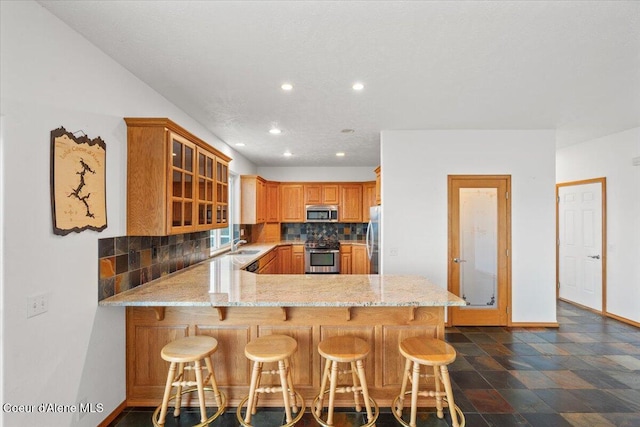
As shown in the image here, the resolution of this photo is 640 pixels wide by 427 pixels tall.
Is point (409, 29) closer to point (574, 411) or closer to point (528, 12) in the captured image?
point (528, 12)

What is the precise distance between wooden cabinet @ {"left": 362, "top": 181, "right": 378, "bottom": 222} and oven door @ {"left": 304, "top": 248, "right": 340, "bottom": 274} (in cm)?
106

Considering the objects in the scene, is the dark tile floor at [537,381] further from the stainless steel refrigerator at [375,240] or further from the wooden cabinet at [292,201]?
the wooden cabinet at [292,201]

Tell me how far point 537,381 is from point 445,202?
6.65 ft

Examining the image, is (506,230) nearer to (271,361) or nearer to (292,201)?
(271,361)

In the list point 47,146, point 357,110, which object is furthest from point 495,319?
point 47,146

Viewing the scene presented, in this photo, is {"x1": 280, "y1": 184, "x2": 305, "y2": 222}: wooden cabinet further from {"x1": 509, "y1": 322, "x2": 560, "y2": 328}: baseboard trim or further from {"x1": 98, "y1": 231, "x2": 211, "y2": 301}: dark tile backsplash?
{"x1": 509, "y1": 322, "x2": 560, "y2": 328}: baseboard trim

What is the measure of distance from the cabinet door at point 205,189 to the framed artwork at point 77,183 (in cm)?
91

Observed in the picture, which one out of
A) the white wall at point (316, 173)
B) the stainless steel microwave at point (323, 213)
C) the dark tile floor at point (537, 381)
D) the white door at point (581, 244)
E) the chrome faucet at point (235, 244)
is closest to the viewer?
the dark tile floor at point (537, 381)

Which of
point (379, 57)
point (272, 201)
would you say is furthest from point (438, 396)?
point (272, 201)

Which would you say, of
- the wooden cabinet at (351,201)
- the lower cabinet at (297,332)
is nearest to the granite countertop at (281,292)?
the lower cabinet at (297,332)

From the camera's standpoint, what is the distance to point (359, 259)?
620 centimetres

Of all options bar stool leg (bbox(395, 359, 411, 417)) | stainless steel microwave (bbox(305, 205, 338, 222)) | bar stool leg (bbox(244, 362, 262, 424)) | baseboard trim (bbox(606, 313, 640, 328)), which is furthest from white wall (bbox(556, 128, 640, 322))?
bar stool leg (bbox(244, 362, 262, 424))

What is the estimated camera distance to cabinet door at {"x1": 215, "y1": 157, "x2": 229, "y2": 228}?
3.38 m

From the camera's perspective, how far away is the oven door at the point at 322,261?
600 cm
